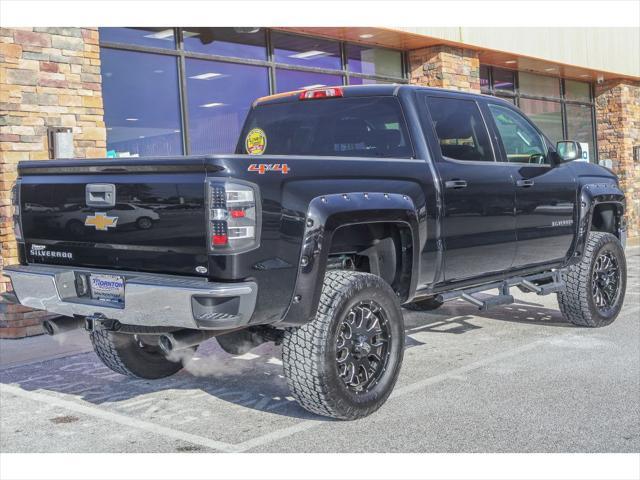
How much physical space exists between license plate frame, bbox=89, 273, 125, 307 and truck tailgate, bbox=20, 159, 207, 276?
9 centimetres

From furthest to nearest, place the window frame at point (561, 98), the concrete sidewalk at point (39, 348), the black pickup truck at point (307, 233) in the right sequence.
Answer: the window frame at point (561, 98)
the concrete sidewalk at point (39, 348)
the black pickup truck at point (307, 233)

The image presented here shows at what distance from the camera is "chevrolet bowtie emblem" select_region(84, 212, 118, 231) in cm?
443

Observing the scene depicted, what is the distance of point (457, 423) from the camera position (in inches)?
179

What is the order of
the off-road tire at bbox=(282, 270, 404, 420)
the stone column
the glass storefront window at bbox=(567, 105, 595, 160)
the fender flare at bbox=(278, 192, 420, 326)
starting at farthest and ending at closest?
the glass storefront window at bbox=(567, 105, 595, 160) < the stone column < the off-road tire at bbox=(282, 270, 404, 420) < the fender flare at bbox=(278, 192, 420, 326)

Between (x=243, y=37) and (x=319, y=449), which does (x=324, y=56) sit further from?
(x=319, y=449)

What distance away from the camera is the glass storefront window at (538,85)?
16.6 meters

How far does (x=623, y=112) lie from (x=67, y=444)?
1687 centimetres

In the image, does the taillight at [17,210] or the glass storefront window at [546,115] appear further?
the glass storefront window at [546,115]

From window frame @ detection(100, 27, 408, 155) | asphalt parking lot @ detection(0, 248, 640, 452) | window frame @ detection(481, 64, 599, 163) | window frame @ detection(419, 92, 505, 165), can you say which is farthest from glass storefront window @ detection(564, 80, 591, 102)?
window frame @ detection(419, 92, 505, 165)

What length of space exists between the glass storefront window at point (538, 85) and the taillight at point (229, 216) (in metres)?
13.6

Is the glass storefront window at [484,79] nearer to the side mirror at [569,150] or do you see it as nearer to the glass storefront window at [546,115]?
the glass storefront window at [546,115]

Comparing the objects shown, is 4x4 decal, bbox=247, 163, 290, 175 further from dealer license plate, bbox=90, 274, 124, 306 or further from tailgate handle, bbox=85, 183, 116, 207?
dealer license plate, bbox=90, 274, 124, 306

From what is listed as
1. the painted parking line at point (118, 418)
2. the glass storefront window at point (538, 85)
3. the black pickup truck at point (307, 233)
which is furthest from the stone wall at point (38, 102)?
the glass storefront window at point (538, 85)

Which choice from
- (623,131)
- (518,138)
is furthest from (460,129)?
(623,131)
